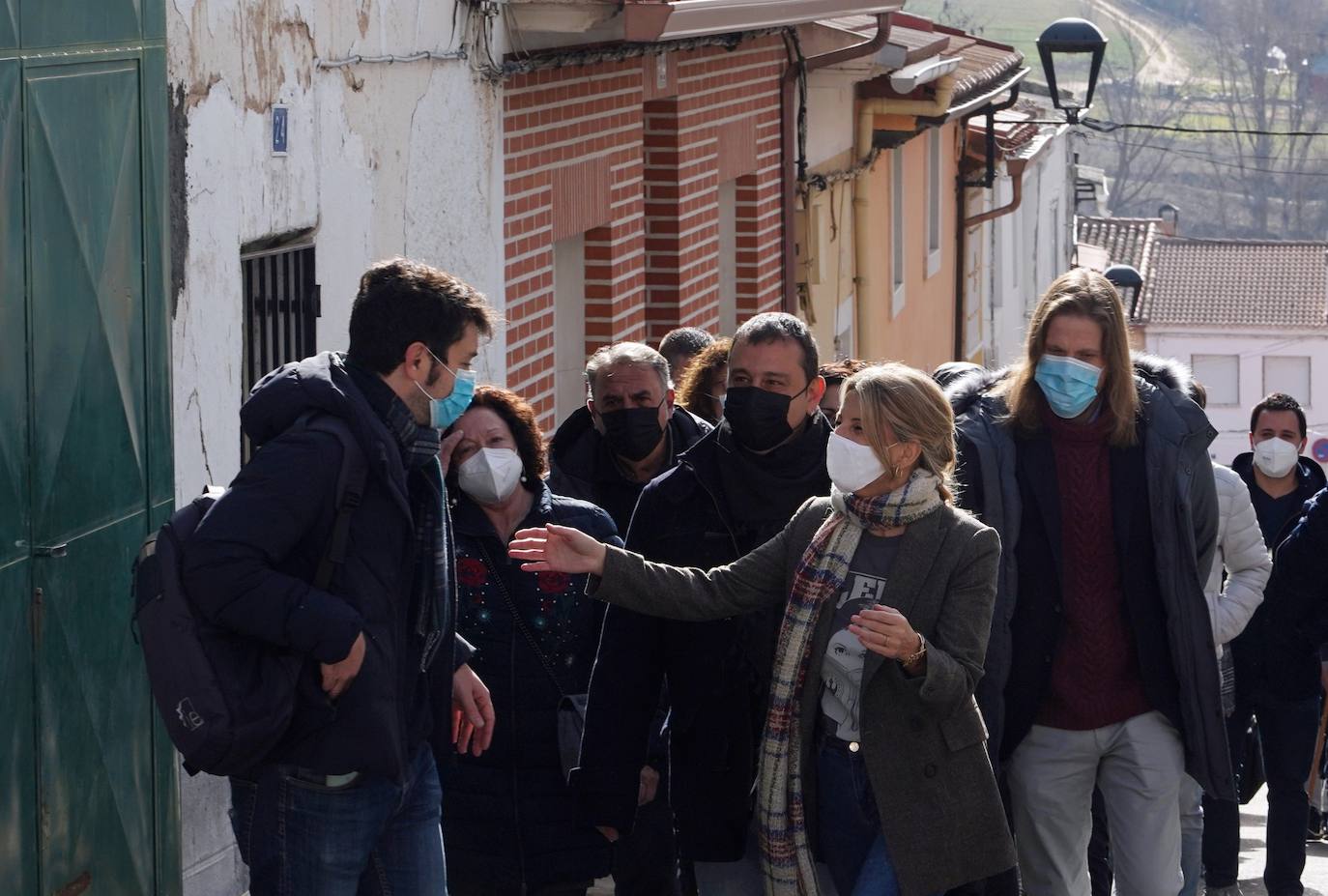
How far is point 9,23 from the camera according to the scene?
176 inches

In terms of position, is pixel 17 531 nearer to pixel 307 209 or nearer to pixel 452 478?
pixel 452 478

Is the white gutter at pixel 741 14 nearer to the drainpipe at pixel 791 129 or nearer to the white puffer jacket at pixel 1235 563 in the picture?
the drainpipe at pixel 791 129

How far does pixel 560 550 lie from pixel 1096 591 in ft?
4.28

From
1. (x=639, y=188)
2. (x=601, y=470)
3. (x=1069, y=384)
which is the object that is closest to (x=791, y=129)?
(x=639, y=188)

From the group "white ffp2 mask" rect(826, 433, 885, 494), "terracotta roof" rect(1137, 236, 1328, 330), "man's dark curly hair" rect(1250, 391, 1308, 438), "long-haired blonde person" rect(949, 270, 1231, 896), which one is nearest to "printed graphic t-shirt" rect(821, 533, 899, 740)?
"white ffp2 mask" rect(826, 433, 885, 494)

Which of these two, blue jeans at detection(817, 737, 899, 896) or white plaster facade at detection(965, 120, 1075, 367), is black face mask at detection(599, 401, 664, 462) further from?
white plaster facade at detection(965, 120, 1075, 367)

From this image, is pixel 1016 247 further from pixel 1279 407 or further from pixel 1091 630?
pixel 1091 630

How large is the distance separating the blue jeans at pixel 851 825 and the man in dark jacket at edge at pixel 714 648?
0.33 meters

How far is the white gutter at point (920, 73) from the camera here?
14.5 m

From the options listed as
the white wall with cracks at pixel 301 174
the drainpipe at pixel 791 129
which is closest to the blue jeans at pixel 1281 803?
the white wall with cracks at pixel 301 174

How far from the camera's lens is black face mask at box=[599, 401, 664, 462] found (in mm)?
5566

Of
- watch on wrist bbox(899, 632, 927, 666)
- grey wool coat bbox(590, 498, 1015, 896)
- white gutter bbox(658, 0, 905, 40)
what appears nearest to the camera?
watch on wrist bbox(899, 632, 927, 666)

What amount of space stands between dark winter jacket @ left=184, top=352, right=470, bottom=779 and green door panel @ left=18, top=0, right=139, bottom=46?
48.9 inches

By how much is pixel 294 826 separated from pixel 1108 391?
2.15 m
